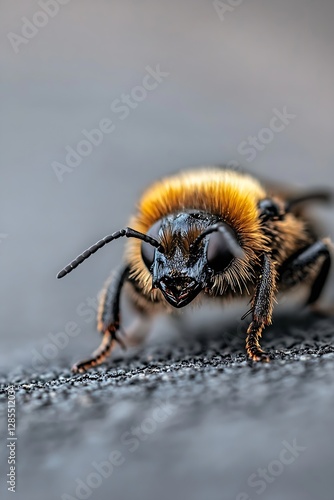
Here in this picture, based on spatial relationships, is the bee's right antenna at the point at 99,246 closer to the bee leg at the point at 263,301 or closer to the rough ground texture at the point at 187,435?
the bee leg at the point at 263,301

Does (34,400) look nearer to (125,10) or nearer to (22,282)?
(22,282)

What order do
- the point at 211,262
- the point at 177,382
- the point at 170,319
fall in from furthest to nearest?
the point at 170,319 → the point at 211,262 → the point at 177,382

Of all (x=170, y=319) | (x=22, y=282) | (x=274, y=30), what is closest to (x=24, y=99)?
(x=22, y=282)

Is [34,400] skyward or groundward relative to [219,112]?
groundward

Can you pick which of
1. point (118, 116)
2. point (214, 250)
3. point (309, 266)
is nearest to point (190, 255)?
point (214, 250)
